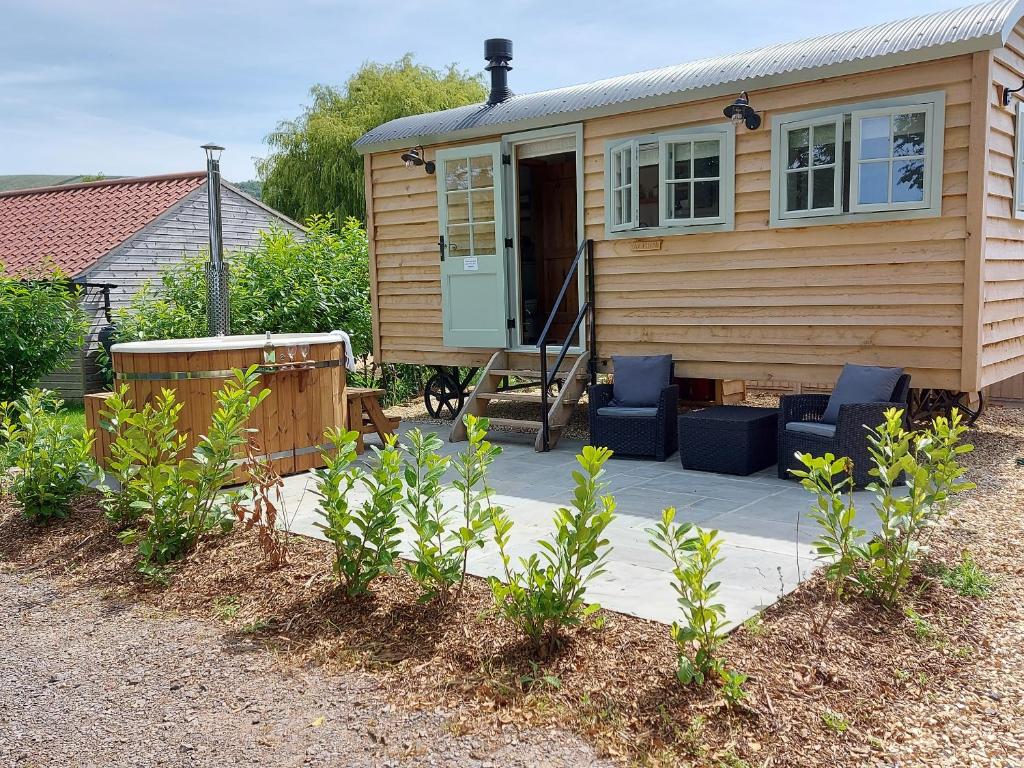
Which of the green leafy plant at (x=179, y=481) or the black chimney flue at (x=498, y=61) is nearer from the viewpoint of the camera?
the green leafy plant at (x=179, y=481)

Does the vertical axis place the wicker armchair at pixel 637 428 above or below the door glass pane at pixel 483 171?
below

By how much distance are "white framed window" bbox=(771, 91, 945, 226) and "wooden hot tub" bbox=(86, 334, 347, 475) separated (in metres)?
3.55

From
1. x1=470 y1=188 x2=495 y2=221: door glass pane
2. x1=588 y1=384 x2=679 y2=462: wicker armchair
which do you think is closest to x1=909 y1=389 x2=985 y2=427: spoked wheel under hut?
x1=588 y1=384 x2=679 y2=462: wicker armchair

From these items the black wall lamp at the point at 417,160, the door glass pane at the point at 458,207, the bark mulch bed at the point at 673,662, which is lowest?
the bark mulch bed at the point at 673,662

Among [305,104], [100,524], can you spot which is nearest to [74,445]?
[100,524]

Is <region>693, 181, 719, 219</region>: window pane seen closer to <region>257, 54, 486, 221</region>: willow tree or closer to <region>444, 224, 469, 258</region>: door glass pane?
<region>444, 224, 469, 258</region>: door glass pane

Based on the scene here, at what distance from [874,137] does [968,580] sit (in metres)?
3.50

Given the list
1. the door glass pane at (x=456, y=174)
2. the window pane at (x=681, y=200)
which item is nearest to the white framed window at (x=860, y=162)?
the window pane at (x=681, y=200)

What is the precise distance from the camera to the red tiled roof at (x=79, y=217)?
46.5 feet

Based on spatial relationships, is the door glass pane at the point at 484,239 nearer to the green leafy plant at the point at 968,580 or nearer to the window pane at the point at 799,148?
the window pane at the point at 799,148

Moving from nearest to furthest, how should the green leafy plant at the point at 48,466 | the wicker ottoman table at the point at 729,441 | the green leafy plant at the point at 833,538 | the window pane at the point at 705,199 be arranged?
1. the green leafy plant at the point at 833,538
2. the green leafy plant at the point at 48,466
3. the wicker ottoman table at the point at 729,441
4. the window pane at the point at 705,199

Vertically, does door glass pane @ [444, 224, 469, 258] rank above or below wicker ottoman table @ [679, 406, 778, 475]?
above

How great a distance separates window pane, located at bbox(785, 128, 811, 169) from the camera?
6.61 meters

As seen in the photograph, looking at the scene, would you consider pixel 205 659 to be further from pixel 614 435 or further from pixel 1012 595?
pixel 614 435
